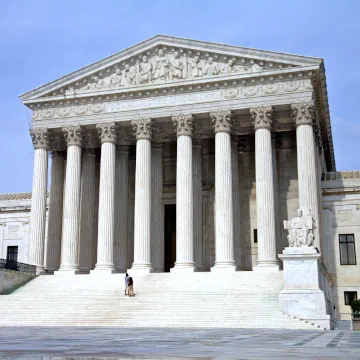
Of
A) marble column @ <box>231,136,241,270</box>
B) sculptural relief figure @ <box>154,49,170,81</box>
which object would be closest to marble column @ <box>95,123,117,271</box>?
sculptural relief figure @ <box>154,49,170,81</box>

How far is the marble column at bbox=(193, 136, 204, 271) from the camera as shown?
4119cm

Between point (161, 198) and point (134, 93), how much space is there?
8.25m

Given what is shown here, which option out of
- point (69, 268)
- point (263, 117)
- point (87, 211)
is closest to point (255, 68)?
point (263, 117)

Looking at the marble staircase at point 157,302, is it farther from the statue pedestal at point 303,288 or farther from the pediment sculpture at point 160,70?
the pediment sculpture at point 160,70

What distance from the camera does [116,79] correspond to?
42469mm

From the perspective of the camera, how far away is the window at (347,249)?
136ft

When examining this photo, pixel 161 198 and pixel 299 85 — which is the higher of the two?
pixel 299 85

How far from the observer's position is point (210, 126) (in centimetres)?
4200

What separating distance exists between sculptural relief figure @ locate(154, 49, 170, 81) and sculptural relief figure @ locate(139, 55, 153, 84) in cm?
47

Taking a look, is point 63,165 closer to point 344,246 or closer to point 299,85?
point 299,85

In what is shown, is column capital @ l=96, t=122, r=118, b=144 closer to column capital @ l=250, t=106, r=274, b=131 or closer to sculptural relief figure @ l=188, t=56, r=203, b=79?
sculptural relief figure @ l=188, t=56, r=203, b=79

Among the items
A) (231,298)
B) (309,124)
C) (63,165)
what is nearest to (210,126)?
(309,124)

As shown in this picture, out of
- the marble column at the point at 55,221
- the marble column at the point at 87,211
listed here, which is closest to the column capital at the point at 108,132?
the marble column at the point at 87,211

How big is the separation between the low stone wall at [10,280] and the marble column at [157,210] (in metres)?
9.50
